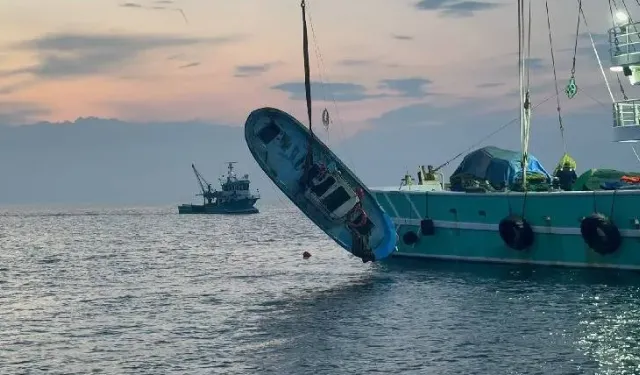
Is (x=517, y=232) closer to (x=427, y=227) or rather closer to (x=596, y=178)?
(x=596, y=178)

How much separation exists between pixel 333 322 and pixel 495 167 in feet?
63.4

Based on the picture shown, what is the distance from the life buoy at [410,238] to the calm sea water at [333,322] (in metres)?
1.32

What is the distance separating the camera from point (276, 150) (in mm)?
45688

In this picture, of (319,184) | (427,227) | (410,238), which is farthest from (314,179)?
(410,238)

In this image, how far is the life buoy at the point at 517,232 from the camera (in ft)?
134

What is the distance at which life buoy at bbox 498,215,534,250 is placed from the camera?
134 feet

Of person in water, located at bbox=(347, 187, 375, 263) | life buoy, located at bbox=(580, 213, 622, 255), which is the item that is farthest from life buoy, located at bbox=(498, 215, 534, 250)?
person in water, located at bbox=(347, 187, 375, 263)

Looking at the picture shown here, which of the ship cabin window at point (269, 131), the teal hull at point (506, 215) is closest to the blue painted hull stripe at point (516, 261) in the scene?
the teal hull at point (506, 215)

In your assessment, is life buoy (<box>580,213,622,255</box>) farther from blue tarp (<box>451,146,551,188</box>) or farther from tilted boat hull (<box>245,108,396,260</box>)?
tilted boat hull (<box>245,108,396,260</box>)

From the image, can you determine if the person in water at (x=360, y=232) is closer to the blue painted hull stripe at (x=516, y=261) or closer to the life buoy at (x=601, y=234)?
the blue painted hull stripe at (x=516, y=261)

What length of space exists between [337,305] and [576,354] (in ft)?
42.7

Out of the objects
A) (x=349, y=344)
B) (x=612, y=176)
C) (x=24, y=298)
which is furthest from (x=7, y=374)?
(x=612, y=176)

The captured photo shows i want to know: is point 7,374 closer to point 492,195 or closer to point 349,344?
point 349,344

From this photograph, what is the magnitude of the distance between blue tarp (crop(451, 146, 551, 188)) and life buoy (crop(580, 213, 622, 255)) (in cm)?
808
